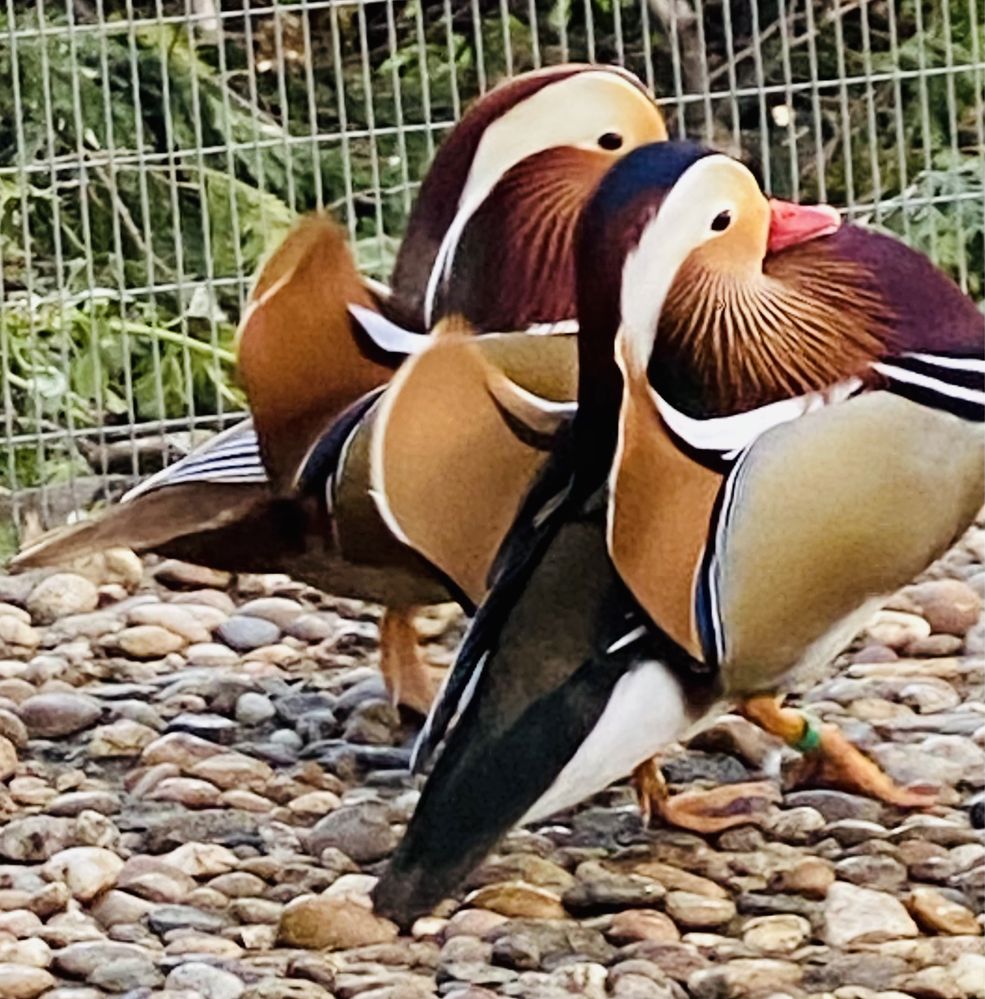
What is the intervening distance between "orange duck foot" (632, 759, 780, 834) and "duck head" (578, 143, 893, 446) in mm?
195

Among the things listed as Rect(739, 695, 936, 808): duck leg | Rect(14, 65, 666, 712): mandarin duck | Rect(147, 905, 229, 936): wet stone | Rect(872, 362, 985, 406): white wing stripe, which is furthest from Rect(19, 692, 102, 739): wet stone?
Rect(872, 362, 985, 406): white wing stripe

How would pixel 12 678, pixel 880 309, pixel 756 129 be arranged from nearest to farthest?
pixel 880 309
pixel 12 678
pixel 756 129

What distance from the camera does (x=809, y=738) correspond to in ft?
3.48

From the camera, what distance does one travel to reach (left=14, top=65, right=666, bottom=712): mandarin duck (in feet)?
3.37

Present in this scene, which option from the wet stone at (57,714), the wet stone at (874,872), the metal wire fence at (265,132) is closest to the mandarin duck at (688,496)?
the wet stone at (874,872)

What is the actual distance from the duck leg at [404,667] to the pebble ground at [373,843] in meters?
0.01

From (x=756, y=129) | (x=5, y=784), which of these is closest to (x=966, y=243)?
(x=756, y=129)

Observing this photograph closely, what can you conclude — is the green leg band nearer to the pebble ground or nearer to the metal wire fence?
the pebble ground

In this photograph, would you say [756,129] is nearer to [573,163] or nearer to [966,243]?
[966,243]

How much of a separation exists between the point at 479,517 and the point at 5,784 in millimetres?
308

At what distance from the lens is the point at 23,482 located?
161 cm

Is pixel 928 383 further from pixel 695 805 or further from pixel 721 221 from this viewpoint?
pixel 695 805

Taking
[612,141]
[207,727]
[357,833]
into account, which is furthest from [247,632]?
[612,141]

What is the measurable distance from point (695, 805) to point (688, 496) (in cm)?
19
